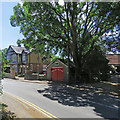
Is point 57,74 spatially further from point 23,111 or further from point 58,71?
point 23,111

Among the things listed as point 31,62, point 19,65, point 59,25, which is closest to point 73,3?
point 59,25

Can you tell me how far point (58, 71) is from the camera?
71.8 ft

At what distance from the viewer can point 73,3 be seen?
15164 millimetres

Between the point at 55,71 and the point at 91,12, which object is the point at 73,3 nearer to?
the point at 91,12

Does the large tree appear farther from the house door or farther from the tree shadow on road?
the tree shadow on road

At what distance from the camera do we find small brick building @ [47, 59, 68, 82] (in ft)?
69.1

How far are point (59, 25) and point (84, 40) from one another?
5683mm

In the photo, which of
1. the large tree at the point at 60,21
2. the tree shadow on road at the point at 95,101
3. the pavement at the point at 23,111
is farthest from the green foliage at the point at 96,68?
the pavement at the point at 23,111

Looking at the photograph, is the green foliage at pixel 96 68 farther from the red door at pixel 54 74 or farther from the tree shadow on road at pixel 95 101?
the tree shadow on road at pixel 95 101

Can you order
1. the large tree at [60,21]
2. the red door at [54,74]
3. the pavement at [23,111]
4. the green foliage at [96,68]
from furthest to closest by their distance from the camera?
the red door at [54,74]
the green foliage at [96,68]
the large tree at [60,21]
the pavement at [23,111]

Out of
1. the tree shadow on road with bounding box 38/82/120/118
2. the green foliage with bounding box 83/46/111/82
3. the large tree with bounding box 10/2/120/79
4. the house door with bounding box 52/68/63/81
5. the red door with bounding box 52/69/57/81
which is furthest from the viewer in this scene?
the red door with bounding box 52/69/57/81

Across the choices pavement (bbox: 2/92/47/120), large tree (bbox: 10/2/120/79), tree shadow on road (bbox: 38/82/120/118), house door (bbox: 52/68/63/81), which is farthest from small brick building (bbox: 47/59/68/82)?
pavement (bbox: 2/92/47/120)

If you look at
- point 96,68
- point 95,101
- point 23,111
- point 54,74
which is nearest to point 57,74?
point 54,74

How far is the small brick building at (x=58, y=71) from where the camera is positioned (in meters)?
21.0
